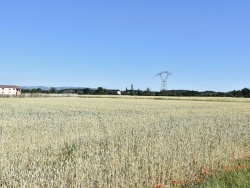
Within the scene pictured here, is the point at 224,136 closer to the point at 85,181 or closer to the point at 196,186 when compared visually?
the point at 196,186

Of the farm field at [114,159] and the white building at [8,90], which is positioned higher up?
the white building at [8,90]

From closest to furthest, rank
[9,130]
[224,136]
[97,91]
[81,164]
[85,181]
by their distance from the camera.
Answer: [85,181] < [81,164] < [224,136] < [9,130] < [97,91]

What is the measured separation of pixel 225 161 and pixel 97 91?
13236 cm

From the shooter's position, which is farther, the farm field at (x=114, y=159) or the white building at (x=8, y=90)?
the white building at (x=8, y=90)

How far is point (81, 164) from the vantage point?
761 cm

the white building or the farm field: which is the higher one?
the white building

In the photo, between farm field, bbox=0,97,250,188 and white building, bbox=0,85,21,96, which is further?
white building, bbox=0,85,21,96

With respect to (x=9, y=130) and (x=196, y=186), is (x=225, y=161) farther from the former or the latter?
(x=9, y=130)

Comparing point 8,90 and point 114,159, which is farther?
point 8,90

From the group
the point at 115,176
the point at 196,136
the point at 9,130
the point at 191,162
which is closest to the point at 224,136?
the point at 196,136

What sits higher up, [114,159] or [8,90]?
[8,90]

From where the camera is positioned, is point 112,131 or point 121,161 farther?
point 112,131

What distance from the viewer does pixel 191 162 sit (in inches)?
361

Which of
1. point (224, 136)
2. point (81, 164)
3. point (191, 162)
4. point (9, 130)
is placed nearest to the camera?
point (81, 164)
